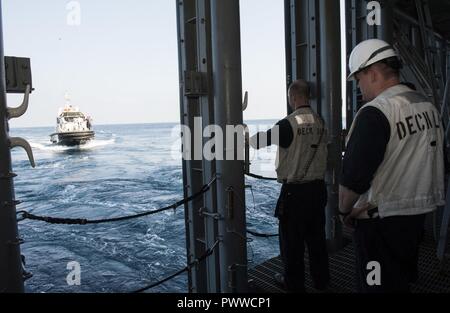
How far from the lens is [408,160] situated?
68.4 inches

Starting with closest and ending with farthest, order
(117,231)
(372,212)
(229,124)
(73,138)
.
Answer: (372,212) < (229,124) < (117,231) < (73,138)

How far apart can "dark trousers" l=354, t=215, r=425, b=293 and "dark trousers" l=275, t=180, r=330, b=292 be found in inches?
38.9

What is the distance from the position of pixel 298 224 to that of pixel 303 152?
0.58 metres

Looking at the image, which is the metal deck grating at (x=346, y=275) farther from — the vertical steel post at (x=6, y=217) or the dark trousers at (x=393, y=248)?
the vertical steel post at (x=6, y=217)

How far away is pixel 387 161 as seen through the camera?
68.5 inches

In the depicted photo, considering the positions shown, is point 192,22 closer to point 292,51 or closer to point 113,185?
point 292,51

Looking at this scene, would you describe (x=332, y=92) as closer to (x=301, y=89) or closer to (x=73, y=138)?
(x=301, y=89)

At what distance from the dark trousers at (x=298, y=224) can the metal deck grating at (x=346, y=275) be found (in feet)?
1.12

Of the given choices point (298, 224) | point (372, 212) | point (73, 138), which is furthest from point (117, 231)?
point (73, 138)

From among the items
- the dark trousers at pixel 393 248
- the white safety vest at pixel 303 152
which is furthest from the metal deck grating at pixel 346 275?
the dark trousers at pixel 393 248

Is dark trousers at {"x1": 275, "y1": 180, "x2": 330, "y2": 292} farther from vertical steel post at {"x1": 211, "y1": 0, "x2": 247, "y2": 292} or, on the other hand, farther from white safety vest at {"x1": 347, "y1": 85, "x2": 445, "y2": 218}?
white safety vest at {"x1": 347, "y1": 85, "x2": 445, "y2": 218}

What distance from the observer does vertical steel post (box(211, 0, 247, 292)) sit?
2.51 meters

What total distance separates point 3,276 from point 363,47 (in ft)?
7.01

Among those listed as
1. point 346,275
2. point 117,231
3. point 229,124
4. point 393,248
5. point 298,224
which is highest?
point 229,124
